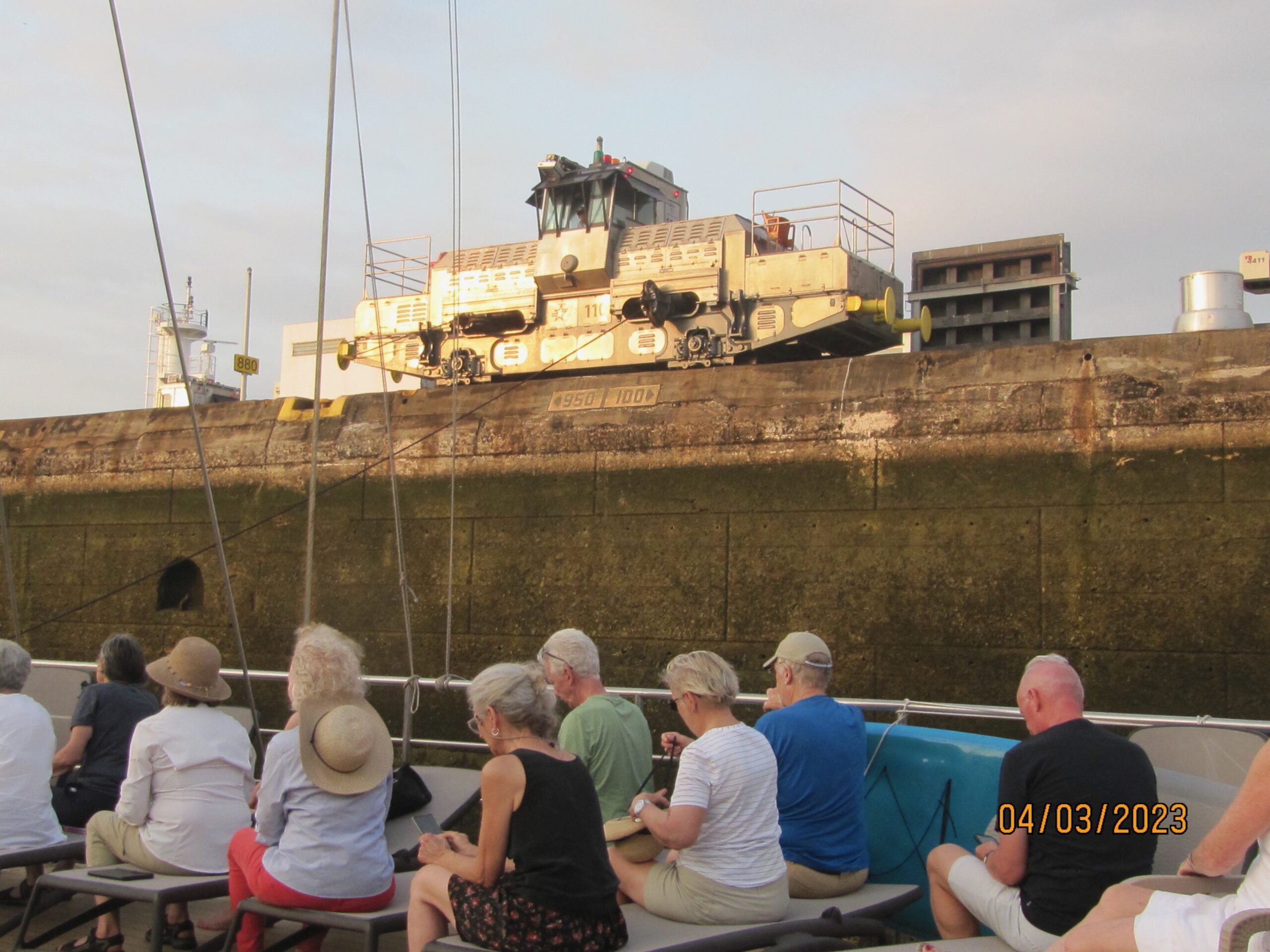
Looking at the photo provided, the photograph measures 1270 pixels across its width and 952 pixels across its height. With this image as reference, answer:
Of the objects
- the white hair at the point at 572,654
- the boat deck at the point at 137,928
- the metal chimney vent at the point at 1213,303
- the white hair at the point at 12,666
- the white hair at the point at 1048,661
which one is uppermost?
the metal chimney vent at the point at 1213,303

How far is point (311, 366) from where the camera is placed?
3381 cm

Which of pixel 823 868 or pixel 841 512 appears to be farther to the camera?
pixel 841 512

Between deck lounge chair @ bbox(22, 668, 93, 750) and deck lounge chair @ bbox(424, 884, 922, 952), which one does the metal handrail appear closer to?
deck lounge chair @ bbox(424, 884, 922, 952)

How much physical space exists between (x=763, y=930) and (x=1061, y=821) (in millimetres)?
932

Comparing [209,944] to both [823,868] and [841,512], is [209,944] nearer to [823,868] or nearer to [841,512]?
[823,868]

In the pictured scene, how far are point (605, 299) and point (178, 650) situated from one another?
8481 millimetres

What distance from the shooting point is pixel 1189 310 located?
28.5 feet

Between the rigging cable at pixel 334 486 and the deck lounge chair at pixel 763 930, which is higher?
the rigging cable at pixel 334 486

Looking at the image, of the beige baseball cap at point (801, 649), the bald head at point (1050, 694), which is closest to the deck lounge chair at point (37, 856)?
the beige baseball cap at point (801, 649)

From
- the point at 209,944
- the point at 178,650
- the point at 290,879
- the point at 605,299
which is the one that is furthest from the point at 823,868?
the point at 605,299

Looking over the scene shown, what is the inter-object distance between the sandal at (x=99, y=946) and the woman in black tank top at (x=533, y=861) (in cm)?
171

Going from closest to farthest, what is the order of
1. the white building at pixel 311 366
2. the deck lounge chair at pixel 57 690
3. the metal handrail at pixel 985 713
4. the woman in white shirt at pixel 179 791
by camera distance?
1. the woman in white shirt at pixel 179 791
2. the metal handrail at pixel 985 713
3. the deck lounge chair at pixel 57 690
4. the white building at pixel 311 366

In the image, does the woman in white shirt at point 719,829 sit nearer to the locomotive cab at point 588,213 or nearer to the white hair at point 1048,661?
the white hair at point 1048,661

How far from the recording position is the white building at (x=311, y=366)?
3167 cm
